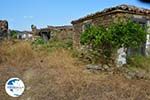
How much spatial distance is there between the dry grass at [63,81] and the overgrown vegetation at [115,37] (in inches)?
43.0

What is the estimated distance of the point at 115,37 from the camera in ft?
37.8

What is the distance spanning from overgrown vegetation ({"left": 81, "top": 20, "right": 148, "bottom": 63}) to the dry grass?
3.58ft

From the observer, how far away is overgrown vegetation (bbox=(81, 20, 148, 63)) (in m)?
11.3

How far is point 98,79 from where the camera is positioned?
30.9 feet

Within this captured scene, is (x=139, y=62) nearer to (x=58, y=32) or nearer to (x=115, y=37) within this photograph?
(x=115, y=37)

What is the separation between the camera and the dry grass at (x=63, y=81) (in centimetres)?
791

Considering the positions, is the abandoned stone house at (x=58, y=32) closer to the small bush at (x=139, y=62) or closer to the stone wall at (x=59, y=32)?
the stone wall at (x=59, y=32)

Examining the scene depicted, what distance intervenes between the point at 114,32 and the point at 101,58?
4.19 feet

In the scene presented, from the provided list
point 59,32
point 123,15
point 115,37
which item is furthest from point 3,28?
point 59,32

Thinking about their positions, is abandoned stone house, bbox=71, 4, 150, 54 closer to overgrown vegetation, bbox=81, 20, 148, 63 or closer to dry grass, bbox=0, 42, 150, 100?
overgrown vegetation, bbox=81, 20, 148, 63

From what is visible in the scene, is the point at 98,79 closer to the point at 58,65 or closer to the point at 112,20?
the point at 58,65

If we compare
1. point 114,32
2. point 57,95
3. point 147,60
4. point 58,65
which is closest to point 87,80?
point 57,95

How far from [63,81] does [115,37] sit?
3512 millimetres

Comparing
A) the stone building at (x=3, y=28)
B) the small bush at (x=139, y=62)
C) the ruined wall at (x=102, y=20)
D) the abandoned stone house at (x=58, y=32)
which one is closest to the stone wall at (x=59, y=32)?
the abandoned stone house at (x=58, y=32)
